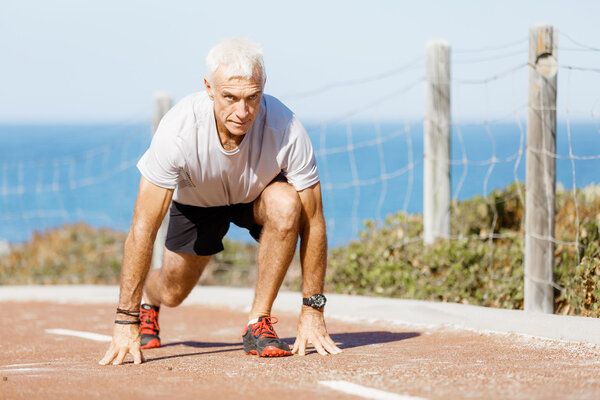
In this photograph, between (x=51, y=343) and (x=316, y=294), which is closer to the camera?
(x=316, y=294)

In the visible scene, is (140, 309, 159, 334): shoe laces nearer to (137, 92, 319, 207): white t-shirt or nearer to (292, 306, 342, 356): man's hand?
(137, 92, 319, 207): white t-shirt

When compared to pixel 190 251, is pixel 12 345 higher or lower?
lower

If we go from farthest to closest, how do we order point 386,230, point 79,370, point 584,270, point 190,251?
point 386,230 < point 584,270 < point 190,251 < point 79,370

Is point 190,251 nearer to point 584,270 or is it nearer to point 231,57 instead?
point 231,57

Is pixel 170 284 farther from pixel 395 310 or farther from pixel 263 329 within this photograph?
pixel 395 310

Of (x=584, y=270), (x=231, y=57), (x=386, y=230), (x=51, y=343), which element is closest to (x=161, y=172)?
(x=231, y=57)

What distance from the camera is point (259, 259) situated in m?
5.46

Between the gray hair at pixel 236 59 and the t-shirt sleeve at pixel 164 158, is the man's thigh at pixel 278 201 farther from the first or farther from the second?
the gray hair at pixel 236 59

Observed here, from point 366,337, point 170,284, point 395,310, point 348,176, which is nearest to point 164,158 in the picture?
point 170,284

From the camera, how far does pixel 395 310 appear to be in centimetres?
709

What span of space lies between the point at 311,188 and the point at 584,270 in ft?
7.08

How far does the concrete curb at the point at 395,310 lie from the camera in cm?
573

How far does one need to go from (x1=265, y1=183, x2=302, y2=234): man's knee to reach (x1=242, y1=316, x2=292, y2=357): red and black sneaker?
54cm

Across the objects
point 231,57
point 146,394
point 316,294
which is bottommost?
point 146,394
